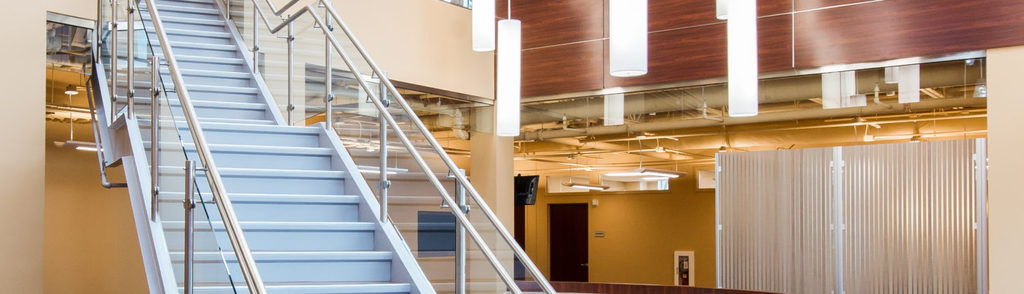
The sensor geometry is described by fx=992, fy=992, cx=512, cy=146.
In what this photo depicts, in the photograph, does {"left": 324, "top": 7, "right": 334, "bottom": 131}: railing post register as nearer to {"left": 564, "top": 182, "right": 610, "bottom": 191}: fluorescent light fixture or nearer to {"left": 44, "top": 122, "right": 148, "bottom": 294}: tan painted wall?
{"left": 44, "top": 122, "right": 148, "bottom": 294}: tan painted wall

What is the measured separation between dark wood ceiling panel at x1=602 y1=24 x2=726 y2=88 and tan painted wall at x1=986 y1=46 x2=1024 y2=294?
245 centimetres

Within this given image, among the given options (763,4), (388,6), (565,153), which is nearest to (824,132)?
(763,4)

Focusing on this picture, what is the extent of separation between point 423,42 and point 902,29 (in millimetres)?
4631

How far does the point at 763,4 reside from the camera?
9.30 metres

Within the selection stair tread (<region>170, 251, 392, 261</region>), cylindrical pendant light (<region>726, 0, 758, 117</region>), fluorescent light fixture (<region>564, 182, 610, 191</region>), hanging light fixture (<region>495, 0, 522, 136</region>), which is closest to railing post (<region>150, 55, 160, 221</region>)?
stair tread (<region>170, 251, 392, 261</region>)

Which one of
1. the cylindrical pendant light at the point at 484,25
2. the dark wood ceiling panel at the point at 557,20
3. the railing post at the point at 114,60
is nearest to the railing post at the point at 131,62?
the railing post at the point at 114,60

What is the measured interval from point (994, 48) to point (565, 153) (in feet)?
27.4

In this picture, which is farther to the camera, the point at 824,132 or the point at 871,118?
the point at 824,132

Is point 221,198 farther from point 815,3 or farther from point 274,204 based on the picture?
point 815,3

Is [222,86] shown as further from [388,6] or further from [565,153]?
[565,153]

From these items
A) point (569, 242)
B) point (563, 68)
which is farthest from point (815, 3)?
point (569, 242)

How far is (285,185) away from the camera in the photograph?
5.80 m

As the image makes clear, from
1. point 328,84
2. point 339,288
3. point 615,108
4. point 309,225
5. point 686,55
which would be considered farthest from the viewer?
point 615,108

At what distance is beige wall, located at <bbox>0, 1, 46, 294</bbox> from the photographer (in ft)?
22.9
